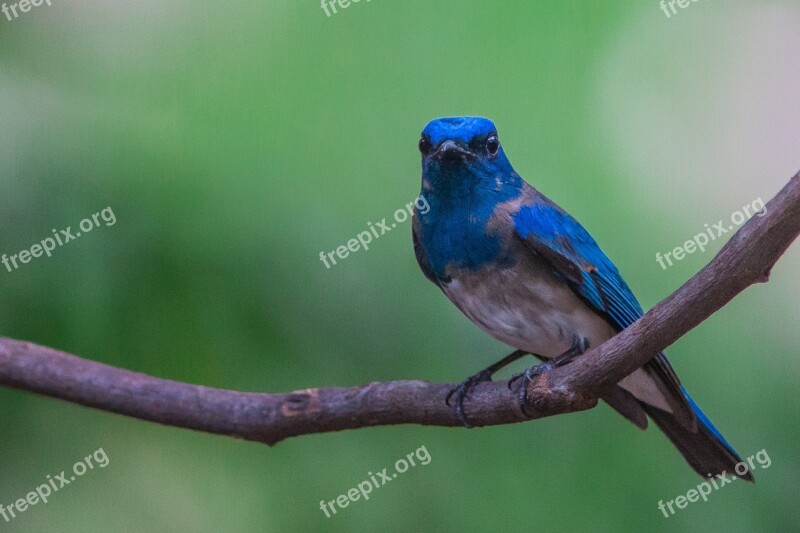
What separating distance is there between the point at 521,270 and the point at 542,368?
302 millimetres

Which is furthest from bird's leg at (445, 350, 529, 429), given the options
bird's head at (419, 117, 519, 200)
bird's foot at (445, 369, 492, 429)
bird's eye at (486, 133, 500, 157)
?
bird's eye at (486, 133, 500, 157)

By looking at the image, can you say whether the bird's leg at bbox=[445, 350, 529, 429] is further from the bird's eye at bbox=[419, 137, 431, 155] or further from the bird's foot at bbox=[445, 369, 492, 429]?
the bird's eye at bbox=[419, 137, 431, 155]

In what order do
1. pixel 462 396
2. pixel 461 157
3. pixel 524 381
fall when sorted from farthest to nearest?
pixel 461 157, pixel 462 396, pixel 524 381

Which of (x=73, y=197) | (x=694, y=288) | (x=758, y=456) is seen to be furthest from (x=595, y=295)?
(x=73, y=197)

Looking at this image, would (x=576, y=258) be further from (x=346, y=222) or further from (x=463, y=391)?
(x=346, y=222)

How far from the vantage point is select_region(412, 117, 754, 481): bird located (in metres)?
2.49

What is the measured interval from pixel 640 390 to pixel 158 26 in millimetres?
2097

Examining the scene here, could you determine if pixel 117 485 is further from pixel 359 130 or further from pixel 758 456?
pixel 758 456

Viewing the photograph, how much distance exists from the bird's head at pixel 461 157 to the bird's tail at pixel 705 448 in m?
0.84

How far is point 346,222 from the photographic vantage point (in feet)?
10.4

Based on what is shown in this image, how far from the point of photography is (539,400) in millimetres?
2105

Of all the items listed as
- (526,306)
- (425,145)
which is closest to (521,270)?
(526,306)

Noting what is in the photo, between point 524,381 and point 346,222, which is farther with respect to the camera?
point 346,222

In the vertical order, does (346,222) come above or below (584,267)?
above
